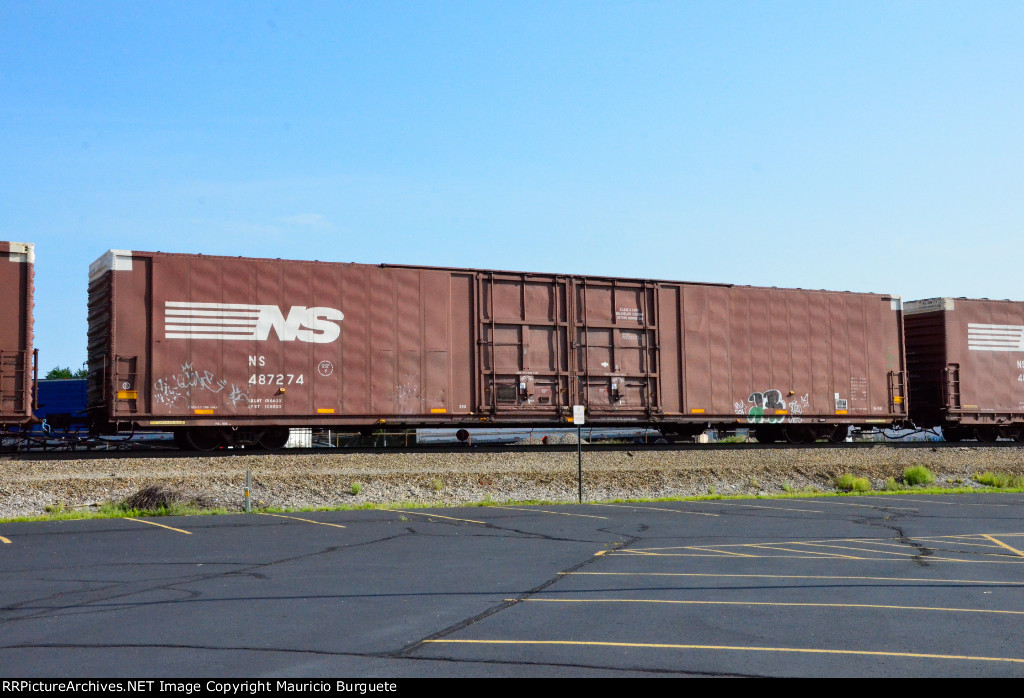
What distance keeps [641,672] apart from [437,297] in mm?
16043

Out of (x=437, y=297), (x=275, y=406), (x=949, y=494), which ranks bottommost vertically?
(x=949, y=494)

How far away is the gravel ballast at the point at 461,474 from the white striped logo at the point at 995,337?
325 cm

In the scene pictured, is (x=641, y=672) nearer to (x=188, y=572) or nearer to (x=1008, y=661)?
(x=1008, y=661)

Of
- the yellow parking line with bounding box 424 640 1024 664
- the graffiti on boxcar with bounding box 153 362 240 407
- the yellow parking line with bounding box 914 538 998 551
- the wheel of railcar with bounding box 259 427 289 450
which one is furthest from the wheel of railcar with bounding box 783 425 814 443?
the yellow parking line with bounding box 424 640 1024 664

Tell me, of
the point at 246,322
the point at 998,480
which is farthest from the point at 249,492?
the point at 998,480

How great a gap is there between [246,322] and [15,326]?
444 cm

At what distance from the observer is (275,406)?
2006 centimetres

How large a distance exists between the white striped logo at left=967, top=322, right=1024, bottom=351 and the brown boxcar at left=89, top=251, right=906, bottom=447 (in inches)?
138

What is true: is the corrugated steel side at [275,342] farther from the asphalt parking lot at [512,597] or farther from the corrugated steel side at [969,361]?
the corrugated steel side at [969,361]

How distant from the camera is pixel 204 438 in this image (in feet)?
66.4

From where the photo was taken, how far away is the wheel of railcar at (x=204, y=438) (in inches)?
794

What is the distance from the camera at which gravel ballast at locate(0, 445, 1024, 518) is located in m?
18.1
